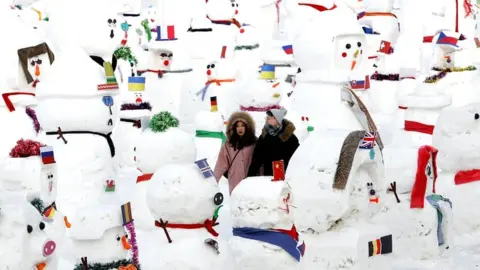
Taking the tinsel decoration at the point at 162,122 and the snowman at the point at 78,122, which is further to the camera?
the snowman at the point at 78,122

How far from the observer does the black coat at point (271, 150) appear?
6.81 meters

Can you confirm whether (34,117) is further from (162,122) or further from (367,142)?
(367,142)

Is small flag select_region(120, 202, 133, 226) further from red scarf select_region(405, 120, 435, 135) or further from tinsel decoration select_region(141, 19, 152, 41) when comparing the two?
tinsel decoration select_region(141, 19, 152, 41)

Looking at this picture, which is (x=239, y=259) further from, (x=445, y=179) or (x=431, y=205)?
(x=445, y=179)

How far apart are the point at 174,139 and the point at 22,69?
171cm

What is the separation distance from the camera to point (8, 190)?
18.4 ft

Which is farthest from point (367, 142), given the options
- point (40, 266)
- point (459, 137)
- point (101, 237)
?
point (40, 266)

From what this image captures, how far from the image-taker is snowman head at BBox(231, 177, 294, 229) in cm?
529

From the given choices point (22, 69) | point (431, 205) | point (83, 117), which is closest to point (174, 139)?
point (83, 117)

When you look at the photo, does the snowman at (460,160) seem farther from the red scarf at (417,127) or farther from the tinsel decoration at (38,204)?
the tinsel decoration at (38,204)

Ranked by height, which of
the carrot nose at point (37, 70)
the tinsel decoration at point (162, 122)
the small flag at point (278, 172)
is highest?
the carrot nose at point (37, 70)

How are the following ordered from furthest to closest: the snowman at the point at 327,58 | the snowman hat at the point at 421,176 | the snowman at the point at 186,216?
the snowman at the point at 327,58 < the snowman hat at the point at 421,176 < the snowman at the point at 186,216

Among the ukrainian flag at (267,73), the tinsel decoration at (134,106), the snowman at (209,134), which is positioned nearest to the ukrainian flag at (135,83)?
the tinsel decoration at (134,106)

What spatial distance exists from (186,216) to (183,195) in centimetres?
17
